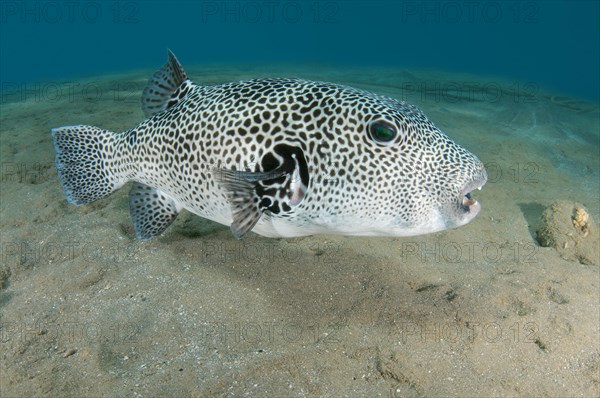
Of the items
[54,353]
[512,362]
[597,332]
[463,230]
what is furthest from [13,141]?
[597,332]

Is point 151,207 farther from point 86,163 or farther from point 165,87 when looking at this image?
point 165,87

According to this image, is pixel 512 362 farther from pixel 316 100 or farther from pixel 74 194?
pixel 74 194

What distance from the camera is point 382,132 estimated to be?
2.87 meters

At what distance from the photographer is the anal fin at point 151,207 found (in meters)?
3.72

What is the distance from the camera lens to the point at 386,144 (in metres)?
2.89

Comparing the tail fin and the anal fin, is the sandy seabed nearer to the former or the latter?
the anal fin

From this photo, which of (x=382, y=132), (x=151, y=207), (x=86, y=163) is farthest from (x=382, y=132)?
(x=86, y=163)

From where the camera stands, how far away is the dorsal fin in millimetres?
3852

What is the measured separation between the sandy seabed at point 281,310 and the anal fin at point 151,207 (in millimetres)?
573

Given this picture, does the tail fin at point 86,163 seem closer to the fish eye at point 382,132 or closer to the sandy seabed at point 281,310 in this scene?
the sandy seabed at point 281,310

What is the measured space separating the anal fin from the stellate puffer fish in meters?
0.46

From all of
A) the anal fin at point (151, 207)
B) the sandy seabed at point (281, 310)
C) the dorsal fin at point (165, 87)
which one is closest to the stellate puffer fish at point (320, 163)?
the anal fin at point (151, 207)

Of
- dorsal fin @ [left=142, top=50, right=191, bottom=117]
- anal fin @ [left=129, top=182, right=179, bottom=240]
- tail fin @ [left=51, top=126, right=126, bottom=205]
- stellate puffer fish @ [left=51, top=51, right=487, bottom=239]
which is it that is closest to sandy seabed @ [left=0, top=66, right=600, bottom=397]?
anal fin @ [left=129, top=182, right=179, bottom=240]

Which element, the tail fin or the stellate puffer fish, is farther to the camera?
the tail fin
